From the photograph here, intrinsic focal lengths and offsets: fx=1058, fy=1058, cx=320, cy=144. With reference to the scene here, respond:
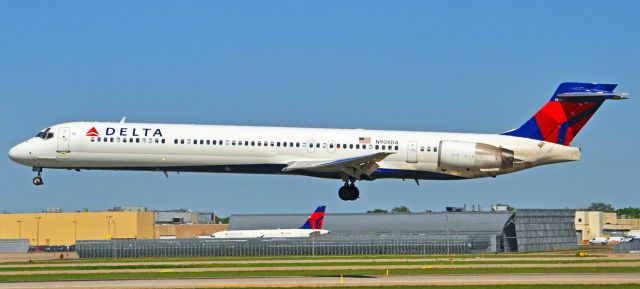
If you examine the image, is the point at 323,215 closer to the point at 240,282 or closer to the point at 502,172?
the point at 502,172

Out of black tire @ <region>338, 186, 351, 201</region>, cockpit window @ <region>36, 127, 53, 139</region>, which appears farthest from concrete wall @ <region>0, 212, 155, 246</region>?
black tire @ <region>338, 186, 351, 201</region>

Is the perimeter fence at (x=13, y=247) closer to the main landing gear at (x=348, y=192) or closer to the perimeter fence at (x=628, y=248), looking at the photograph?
the main landing gear at (x=348, y=192)

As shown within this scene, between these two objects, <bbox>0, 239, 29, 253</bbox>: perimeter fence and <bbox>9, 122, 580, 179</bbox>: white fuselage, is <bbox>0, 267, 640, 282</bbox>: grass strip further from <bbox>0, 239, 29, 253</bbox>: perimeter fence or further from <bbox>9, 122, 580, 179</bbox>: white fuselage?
<bbox>0, 239, 29, 253</bbox>: perimeter fence

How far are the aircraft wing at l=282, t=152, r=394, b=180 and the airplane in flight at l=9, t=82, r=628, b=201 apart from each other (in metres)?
0.06

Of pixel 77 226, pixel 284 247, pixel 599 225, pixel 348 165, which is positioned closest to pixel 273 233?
pixel 284 247

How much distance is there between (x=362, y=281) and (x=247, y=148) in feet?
46.6

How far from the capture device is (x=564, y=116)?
61.0 metres

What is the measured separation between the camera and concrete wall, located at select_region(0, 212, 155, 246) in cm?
12281

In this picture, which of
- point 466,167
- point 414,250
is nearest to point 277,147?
point 466,167

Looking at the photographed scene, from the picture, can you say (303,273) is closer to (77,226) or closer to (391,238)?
(391,238)

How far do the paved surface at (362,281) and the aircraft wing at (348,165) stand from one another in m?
8.68

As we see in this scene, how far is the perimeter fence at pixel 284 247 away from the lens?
272 feet

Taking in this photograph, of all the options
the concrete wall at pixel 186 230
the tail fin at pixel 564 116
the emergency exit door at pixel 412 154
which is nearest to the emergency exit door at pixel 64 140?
the emergency exit door at pixel 412 154

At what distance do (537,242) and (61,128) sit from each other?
1989 inches
